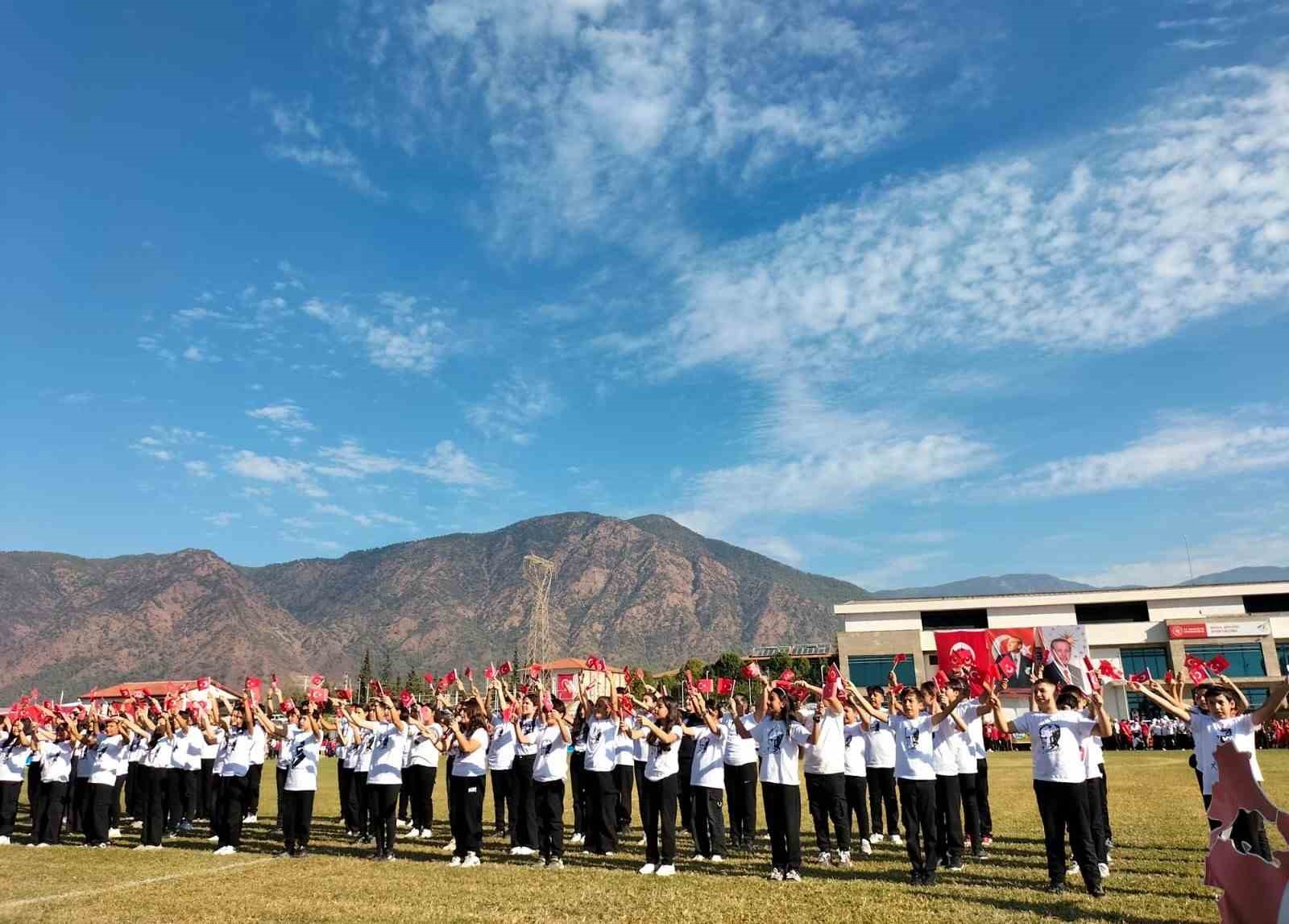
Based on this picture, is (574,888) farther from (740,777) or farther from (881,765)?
(881,765)

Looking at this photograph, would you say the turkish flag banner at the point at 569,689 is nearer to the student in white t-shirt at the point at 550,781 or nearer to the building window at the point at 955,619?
the student in white t-shirt at the point at 550,781

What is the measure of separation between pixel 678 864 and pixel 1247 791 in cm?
991

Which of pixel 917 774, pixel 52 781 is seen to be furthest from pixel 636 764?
pixel 52 781

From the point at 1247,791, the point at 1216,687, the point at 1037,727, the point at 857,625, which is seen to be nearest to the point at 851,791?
the point at 1037,727

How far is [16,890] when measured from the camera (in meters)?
11.2

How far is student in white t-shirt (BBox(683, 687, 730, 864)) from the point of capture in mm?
12609

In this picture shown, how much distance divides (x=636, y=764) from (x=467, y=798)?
14.3 ft

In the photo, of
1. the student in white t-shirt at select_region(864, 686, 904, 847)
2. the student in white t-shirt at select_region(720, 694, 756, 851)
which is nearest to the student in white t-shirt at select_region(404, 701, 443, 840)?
the student in white t-shirt at select_region(720, 694, 756, 851)

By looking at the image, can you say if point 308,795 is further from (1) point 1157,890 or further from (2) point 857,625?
(2) point 857,625

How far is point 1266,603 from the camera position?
72.8 metres

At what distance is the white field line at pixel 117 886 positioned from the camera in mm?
10367

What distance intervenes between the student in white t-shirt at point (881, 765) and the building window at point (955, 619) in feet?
230

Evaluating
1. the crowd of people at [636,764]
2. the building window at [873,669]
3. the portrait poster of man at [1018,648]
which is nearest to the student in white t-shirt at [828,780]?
the crowd of people at [636,764]

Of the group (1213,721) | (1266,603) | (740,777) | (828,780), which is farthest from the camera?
(1266,603)
